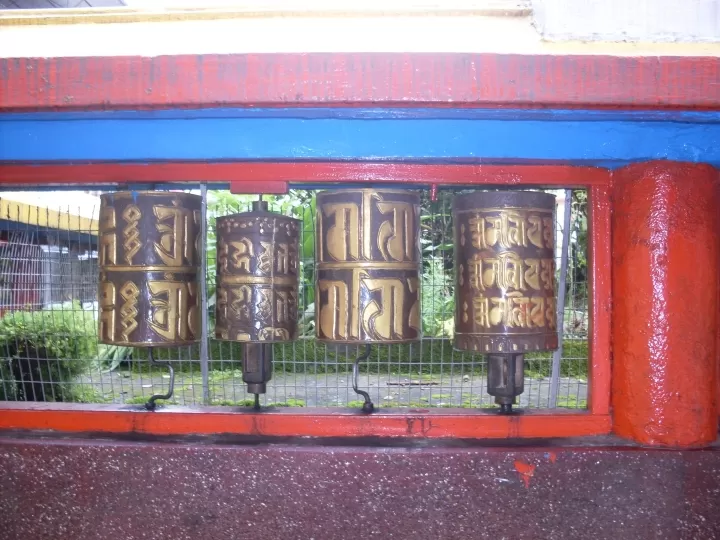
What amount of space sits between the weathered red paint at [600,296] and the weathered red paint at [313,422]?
0.12 meters

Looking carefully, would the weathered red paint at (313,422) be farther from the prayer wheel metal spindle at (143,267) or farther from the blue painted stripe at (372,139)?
the blue painted stripe at (372,139)

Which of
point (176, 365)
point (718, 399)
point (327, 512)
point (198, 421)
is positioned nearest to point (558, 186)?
point (718, 399)

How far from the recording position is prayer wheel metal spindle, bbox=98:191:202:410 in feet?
7.32

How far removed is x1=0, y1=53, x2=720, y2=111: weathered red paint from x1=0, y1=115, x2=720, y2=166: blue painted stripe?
328 mm

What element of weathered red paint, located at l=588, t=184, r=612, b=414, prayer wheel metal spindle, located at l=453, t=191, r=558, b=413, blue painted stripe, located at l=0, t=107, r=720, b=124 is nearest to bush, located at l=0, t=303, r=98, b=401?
blue painted stripe, located at l=0, t=107, r=720, b=124

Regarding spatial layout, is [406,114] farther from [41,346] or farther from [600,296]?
[41,346]

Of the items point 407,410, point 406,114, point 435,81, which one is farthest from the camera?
point 407,410

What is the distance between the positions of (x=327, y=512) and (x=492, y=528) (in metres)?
0.65

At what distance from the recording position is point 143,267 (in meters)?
2.23

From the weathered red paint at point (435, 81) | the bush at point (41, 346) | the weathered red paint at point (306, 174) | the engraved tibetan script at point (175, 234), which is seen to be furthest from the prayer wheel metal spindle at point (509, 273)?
the bush at point (41, 346)

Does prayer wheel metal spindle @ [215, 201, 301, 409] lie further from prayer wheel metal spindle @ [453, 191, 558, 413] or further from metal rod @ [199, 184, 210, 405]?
prayer wheel metal spindle @ [453, 191, 558, 413]

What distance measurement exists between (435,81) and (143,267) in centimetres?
130

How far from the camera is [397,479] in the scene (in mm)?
2270

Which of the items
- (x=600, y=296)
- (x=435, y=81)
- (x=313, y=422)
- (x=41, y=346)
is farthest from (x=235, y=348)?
(x=435, y=81)
